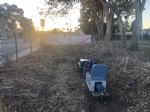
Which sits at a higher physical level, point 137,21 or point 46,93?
point 137,21

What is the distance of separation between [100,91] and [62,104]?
1611 millimetres

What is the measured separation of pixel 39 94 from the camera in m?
8.65

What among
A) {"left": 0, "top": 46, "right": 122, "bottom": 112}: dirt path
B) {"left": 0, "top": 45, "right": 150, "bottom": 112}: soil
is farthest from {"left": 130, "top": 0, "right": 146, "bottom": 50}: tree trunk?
{"left": 0, "top": 46, "right": 122, "bottom": 112}: dirt path

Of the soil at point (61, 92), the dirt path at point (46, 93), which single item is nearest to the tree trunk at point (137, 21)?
the soil at point (61, 92)

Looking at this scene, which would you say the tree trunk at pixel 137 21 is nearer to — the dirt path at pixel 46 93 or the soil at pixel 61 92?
the soil at pixel 61 92

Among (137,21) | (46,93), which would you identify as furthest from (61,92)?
(137,21)

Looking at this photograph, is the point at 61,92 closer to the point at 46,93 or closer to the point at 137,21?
the point at 46,93

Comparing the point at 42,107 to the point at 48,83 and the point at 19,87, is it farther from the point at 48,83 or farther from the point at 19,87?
the point at 48,83

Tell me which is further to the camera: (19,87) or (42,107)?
(19,87)

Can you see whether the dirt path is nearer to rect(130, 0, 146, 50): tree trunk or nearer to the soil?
the soil

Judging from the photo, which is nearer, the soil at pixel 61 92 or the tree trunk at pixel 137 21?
the soil at pixel 61 92

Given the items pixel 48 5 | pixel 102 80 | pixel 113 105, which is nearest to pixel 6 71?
pixel 102 80

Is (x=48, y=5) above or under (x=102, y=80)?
above

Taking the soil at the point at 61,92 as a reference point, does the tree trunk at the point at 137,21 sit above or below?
above
